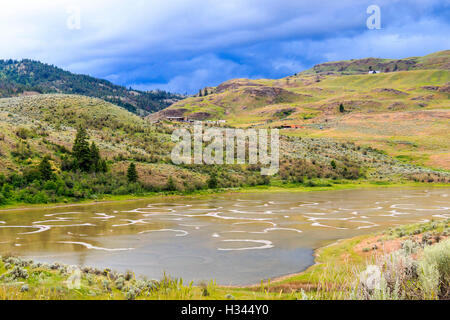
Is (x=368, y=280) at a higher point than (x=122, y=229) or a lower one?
higher

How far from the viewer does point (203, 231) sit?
30.2 meters

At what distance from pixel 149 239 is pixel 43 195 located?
71.7 feet

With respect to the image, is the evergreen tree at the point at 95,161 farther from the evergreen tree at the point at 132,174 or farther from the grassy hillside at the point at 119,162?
the evergreen tree at the point at 132,174

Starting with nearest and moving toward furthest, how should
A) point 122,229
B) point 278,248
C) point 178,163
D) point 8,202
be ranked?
1. point 278,248
2. point 122,229
3. point 8,202
4. point 178,163

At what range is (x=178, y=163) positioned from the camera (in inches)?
2692

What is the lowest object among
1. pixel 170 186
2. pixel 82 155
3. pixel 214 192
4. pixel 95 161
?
pixel 214 192

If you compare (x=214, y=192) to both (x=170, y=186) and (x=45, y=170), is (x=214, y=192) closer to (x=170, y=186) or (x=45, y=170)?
(x=170, y=186)

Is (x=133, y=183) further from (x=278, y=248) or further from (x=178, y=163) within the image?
(x=278, y=248)

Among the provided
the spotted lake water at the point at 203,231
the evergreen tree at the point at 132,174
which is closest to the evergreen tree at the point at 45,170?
the spotted lake water at the point at 203,231

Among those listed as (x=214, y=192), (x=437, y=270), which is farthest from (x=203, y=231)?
(x=214, y=192)

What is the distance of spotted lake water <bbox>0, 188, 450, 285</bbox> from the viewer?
68.6 feet

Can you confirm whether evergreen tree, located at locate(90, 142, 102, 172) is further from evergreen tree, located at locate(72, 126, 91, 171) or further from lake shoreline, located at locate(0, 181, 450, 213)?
lake shoreline, located at locate(0, 181, 450, 213)
